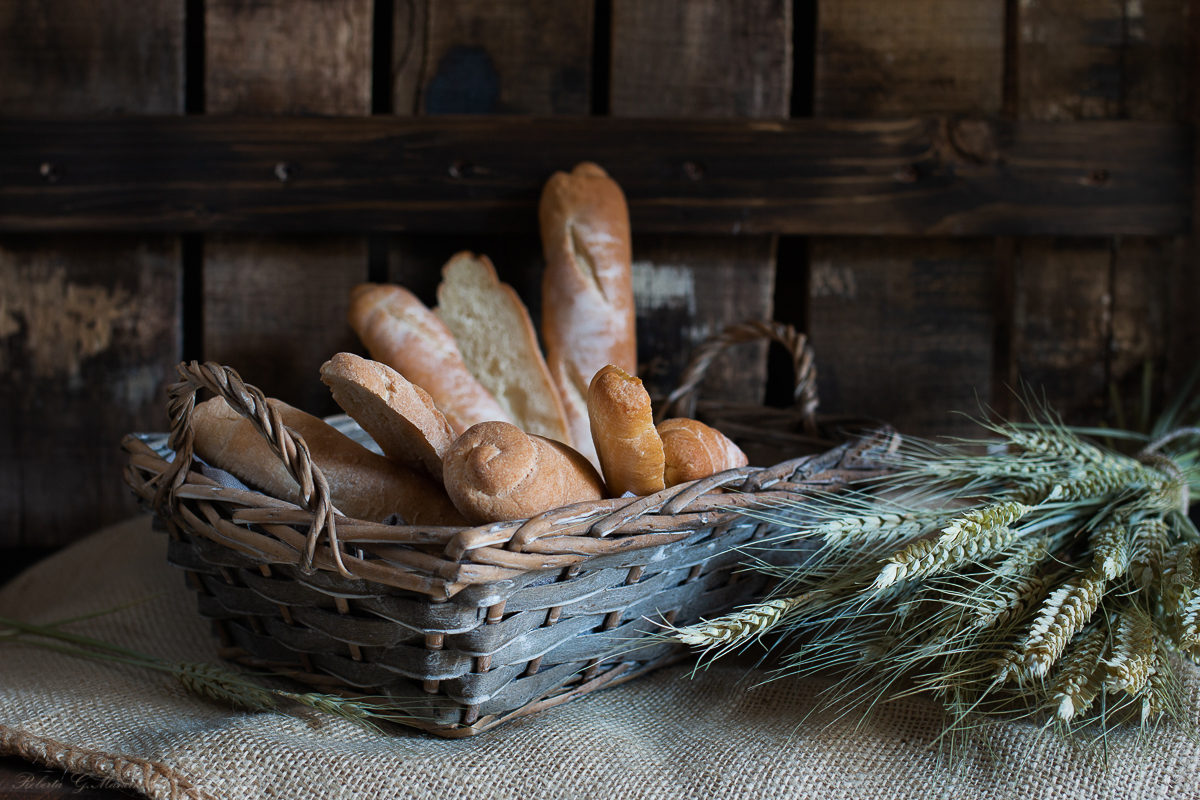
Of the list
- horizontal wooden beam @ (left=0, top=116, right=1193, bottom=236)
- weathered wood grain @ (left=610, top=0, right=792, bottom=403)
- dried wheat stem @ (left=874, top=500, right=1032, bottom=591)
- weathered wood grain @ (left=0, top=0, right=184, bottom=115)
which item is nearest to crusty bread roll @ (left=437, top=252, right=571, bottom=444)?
horizontal wooden beam @ (left=0, top=116, right=1193, bottom=236)

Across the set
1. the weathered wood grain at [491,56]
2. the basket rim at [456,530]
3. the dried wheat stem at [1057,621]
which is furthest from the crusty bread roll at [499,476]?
the weathered wood grain at [491,56]

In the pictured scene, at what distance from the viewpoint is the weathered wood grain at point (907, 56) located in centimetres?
130

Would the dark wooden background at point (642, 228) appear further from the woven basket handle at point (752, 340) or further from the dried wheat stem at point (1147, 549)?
the dried wheat stem at point (1147, 549)

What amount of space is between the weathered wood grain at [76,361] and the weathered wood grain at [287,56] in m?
0.28

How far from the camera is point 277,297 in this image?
4.22ft

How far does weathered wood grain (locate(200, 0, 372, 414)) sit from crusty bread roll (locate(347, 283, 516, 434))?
23 centimetres

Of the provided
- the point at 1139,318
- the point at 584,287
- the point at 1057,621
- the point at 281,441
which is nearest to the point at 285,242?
the point at 584,287

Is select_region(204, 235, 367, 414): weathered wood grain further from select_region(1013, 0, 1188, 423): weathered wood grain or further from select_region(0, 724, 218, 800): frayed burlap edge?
select_region(1013, 0, 1188, 423): weathered wood grain

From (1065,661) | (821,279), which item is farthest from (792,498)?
(821,279)

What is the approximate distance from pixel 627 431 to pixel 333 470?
0.27 metres

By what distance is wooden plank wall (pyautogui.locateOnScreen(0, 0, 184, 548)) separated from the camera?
1238 millimetres

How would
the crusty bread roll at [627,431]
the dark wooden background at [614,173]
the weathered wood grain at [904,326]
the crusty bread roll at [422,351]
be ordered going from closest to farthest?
the crusty bread roll at [627,431]
the crusty bread roll at [422,351]
the dark wooden background at [614,173]
the weathered wood grain at [904,326]

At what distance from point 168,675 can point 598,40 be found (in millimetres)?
1145

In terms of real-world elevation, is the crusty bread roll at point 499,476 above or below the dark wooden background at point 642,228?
below
